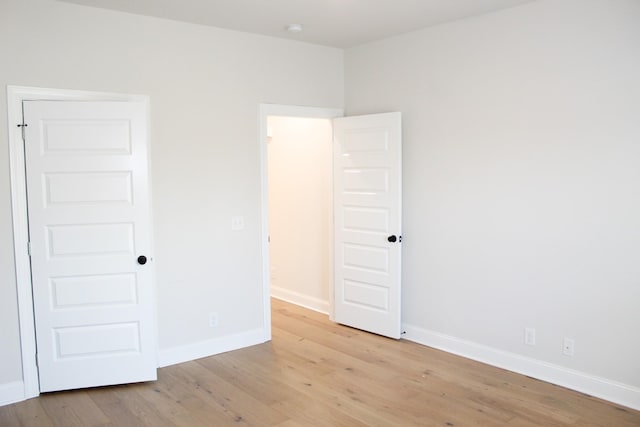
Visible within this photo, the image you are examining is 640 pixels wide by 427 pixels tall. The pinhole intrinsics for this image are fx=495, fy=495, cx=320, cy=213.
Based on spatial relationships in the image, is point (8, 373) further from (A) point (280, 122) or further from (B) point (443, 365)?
(A) point (280, 122)

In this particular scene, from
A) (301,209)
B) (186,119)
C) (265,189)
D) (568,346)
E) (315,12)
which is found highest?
(315,12)

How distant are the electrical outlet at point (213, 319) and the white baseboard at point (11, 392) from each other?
4.80ft

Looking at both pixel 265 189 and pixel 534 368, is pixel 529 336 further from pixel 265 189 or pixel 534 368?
pixel 265 189

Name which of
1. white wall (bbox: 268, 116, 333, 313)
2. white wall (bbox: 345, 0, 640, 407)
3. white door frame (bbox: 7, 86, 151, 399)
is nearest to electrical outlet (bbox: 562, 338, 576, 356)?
white wall (bbox: 345, 0, 640, 407)

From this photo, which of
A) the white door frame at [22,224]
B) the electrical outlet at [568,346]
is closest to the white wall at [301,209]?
the electrical outlet at [568,346]

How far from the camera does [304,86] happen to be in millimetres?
4918

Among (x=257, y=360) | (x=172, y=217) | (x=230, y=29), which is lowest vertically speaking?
(x=257, y=360)

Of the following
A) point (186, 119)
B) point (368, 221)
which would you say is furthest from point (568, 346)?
point (186, 119)

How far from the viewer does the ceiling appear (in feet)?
12.0

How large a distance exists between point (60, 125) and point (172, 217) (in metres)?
1.09

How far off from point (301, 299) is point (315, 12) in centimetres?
328

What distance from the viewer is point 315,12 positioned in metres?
3.89

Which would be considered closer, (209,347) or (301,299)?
(209,347)

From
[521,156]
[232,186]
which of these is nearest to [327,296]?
[232,186]
